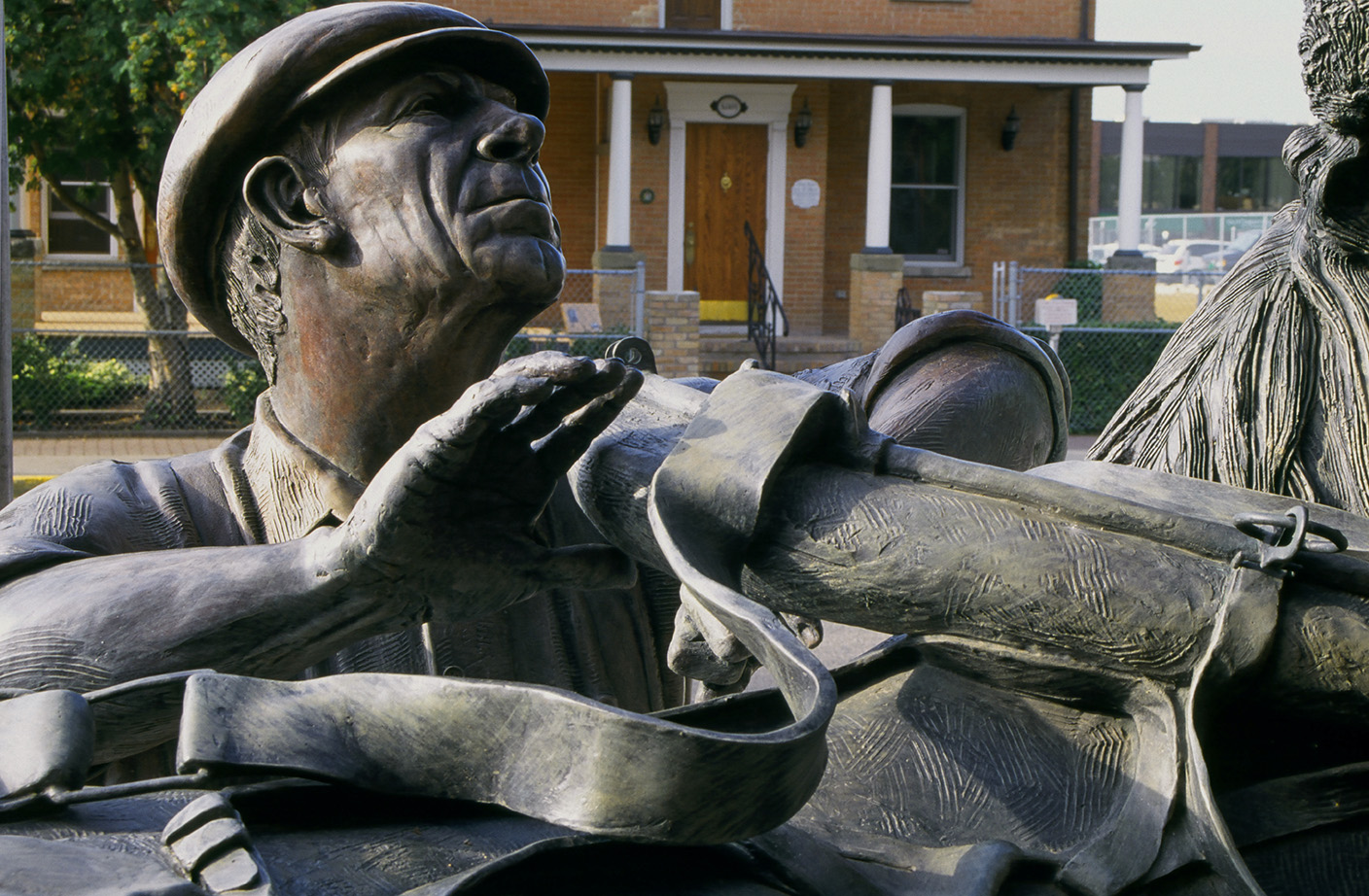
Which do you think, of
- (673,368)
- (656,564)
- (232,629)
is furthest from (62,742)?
(673,368)

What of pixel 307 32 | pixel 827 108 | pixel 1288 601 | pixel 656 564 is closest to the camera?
pixel 1288 601

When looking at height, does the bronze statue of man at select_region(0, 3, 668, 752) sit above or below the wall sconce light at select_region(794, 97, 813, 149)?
below

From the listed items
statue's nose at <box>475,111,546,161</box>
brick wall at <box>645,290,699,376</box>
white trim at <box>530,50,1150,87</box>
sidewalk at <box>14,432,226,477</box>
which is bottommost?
sidewalk at <box>14,432,226,477</box>

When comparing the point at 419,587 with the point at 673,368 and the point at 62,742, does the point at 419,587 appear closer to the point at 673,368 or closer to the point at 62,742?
the point at 62,742

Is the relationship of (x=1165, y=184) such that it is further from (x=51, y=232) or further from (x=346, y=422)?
(x=346, y=422)

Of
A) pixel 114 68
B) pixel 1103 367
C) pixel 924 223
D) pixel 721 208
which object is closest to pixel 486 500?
pixel 114 68

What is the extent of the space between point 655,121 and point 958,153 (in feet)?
16.6

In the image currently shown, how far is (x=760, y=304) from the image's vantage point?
763 inches

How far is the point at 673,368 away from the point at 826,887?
14268 millimetres

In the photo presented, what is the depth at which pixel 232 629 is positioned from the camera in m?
1.56

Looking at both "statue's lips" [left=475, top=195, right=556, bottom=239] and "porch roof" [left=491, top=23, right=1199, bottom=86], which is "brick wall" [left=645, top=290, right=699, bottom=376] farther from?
"statue's lips" [left=475, top=195, right=556, bottom=239]

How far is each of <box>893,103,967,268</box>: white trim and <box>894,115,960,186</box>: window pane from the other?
0.24 feet

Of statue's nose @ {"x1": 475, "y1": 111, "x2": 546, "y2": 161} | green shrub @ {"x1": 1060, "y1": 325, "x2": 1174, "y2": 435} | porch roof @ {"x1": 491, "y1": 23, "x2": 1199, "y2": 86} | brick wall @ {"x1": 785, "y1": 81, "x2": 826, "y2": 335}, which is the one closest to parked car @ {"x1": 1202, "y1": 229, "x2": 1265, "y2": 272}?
porch roof @ {"x1": 491, "y1": 23, "x2": 1199, "y2": 86}

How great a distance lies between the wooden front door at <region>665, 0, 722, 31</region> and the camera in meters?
20.6
